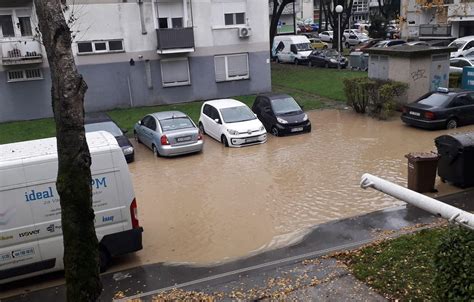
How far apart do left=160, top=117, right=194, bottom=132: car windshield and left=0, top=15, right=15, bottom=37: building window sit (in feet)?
35.0

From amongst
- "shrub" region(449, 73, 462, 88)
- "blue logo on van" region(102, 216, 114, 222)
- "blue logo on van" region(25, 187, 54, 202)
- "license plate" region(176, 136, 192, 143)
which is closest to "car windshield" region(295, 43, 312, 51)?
"shrub" region(449, 73, 462, 88)

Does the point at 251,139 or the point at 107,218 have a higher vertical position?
the point at 107,218

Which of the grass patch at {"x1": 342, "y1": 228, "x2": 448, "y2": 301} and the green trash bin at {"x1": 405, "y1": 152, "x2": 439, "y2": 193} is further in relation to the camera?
the green trash bin at {"x1": 405, "y1": 152, "x2": 439, "y2": 193}

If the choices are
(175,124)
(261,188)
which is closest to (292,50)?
(175,124)

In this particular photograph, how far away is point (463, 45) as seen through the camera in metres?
34.8

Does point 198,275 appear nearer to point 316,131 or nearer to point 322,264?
point 322,264

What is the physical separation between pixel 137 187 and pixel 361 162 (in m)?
6.43

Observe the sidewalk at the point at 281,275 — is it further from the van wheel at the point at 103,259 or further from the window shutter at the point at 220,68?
the window shutter at the point at 220,68

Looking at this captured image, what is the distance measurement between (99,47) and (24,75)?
3650mm

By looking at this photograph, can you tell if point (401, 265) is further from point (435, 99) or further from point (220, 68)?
point (220, 68)

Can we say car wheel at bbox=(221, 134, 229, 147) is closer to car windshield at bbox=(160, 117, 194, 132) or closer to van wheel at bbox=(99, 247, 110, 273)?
car windshield at bbox=(160, 117, 194, 132)

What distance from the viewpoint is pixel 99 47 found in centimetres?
2322

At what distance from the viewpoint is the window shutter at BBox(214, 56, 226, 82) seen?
25344mm

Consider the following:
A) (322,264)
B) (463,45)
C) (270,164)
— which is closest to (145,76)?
(270,164)
